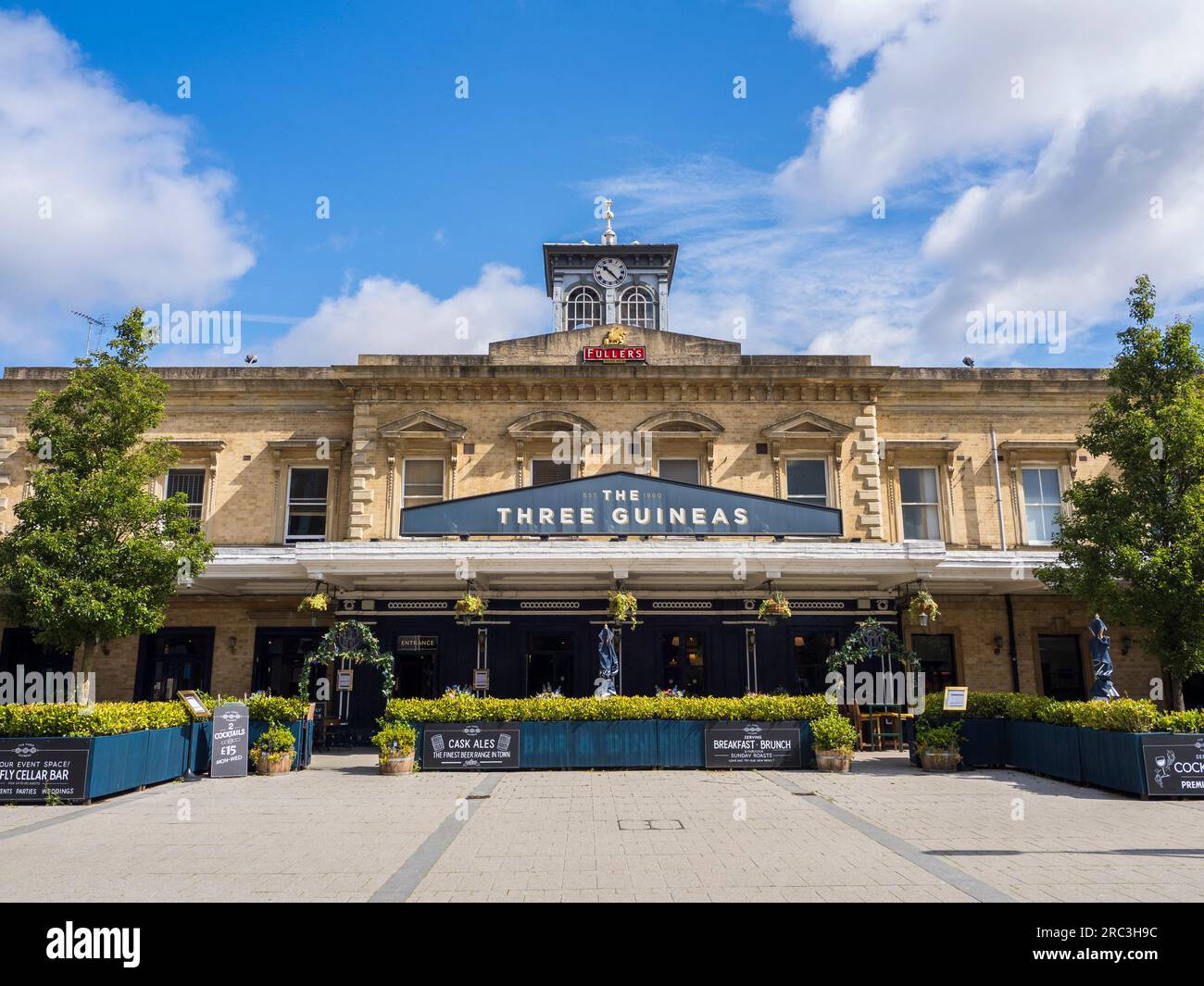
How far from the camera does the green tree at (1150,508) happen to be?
14.8 meters

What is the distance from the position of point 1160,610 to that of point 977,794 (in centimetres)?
500

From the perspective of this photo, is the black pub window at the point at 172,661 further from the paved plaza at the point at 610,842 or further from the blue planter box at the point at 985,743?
the blue planter box at the point at 985,743

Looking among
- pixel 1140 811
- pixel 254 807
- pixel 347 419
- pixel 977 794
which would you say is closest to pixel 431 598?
pixel 347 419

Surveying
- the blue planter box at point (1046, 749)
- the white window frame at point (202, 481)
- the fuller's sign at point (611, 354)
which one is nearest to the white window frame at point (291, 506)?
the white window frame at point (202, 481)

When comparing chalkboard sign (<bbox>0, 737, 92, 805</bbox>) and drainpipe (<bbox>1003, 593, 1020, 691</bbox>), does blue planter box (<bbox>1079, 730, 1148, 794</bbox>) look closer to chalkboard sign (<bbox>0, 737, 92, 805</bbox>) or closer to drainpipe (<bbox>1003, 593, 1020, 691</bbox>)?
drainpipe (<bbox>1003, 593, 1020, 691</bbox>)

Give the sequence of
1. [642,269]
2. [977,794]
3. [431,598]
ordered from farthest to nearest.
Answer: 1. [642,269]
2. [431,598]
3. [977,794]

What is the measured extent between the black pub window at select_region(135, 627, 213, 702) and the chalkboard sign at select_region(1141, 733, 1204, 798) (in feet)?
66.2

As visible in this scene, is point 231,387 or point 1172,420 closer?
point 1172,420

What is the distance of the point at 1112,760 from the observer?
44.1 ft

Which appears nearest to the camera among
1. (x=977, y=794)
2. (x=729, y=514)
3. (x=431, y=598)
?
(x=977, y=794)

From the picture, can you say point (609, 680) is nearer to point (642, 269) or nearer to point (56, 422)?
point (56, 422)

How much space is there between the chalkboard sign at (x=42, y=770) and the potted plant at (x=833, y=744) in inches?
474

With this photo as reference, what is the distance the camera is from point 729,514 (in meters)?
19.5

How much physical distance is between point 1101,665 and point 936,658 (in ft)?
23.3
